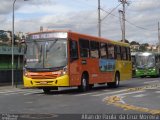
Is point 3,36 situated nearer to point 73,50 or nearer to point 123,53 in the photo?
point 123,53

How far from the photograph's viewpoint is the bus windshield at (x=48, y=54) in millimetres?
23266

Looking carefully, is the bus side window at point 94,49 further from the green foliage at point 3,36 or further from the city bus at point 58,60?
the green foliage at point 3,36

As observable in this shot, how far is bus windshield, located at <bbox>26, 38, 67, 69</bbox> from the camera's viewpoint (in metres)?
23.3

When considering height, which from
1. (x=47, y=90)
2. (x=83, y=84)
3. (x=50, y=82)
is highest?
(x=50, y=82)

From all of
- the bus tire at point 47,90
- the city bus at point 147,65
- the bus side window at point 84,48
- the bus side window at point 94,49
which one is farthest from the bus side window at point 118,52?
the city bus at point 147,65

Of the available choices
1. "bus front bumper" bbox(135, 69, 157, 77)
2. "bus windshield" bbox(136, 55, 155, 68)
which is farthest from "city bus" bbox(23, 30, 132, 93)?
"bus windshield" bbox(136, 55, 155, 68)

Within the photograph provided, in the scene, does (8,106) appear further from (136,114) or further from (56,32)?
(56,32)

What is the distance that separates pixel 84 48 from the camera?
2528 cm

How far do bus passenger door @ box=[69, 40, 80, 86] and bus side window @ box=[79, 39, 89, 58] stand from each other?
2.13 feet

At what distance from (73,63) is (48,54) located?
1.35m

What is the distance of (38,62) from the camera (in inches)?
928

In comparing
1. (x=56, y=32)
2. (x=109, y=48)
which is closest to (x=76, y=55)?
(x=56, y=32)

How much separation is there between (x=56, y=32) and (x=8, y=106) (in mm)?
7361

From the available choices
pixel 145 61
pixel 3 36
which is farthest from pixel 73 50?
pixel 145 61
